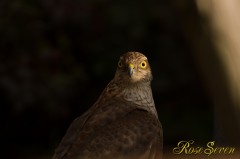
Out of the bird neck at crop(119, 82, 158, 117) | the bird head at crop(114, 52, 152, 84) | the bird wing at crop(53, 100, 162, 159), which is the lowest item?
the bird wing at crop(53, 100, 162, 159)

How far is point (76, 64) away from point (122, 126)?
6.10m

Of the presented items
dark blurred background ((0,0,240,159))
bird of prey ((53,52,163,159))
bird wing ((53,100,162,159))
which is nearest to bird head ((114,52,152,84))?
bird of prey ((53,52,163,159))

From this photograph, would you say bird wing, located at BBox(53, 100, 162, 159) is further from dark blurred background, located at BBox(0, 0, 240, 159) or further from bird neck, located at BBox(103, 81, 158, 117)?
dark blurred background, located at BBox(0, 0, 240, 159)

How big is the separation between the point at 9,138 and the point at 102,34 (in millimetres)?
2370

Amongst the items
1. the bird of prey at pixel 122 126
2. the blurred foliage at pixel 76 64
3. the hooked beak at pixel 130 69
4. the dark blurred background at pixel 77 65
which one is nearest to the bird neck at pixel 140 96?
the bird of prey at pixel 122 126

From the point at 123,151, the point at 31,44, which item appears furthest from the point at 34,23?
the point at 123,151

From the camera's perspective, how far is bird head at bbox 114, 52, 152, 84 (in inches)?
303

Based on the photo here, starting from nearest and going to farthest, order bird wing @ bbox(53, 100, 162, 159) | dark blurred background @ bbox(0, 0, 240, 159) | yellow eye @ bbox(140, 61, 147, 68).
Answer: bird wing @ bbox(53, 100, 162, 159) → yellow eye @ bbox(140, 61, 147, 68) → dark blurred background @ bbox(0, 0, 240, 159)

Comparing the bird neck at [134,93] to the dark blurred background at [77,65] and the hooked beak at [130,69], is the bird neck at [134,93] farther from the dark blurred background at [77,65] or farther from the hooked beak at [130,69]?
the dark blurred background at [77,65]

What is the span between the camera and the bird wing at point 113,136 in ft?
22.1

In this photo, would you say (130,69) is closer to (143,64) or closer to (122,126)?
(143,64)

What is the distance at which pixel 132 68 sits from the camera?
25.3 feet

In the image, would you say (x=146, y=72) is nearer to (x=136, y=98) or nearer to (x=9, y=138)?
(x=136, y=98)

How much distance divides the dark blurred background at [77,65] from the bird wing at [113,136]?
474cm
